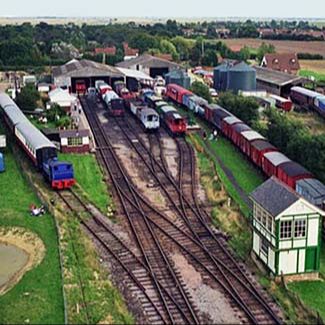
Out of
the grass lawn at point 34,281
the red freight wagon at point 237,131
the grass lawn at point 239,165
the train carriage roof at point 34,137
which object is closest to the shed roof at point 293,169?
the grass lawn at point 239,165

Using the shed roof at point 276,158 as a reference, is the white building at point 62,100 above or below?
above

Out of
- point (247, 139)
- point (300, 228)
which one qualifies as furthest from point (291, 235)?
point (247, 139)

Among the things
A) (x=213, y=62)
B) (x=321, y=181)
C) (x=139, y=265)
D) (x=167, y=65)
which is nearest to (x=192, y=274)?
(x=139, y=265)

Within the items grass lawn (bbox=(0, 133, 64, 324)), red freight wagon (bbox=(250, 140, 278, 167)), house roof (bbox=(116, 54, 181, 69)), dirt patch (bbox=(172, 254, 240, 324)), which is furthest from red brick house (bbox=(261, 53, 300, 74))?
dirt patch (bbox=(172, 254, 240, 324))

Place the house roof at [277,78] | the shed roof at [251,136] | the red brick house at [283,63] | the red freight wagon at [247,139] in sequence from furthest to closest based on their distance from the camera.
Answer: the red brick house at [283,63], the house roof at [277,78], the shed roof at [251,136], the red freight wagon at [247,139]

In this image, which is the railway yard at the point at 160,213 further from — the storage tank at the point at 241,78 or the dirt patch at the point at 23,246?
the storage tank at the point at 241,78

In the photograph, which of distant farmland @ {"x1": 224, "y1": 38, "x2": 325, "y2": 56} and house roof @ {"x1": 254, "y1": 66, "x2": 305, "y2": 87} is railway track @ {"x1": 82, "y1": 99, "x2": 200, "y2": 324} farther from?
distant farmland @ {"x1": 224, "y1": 38, "x2": 325, "y2": 56}

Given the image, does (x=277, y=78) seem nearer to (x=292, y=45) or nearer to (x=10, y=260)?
(x=10, y=260)
